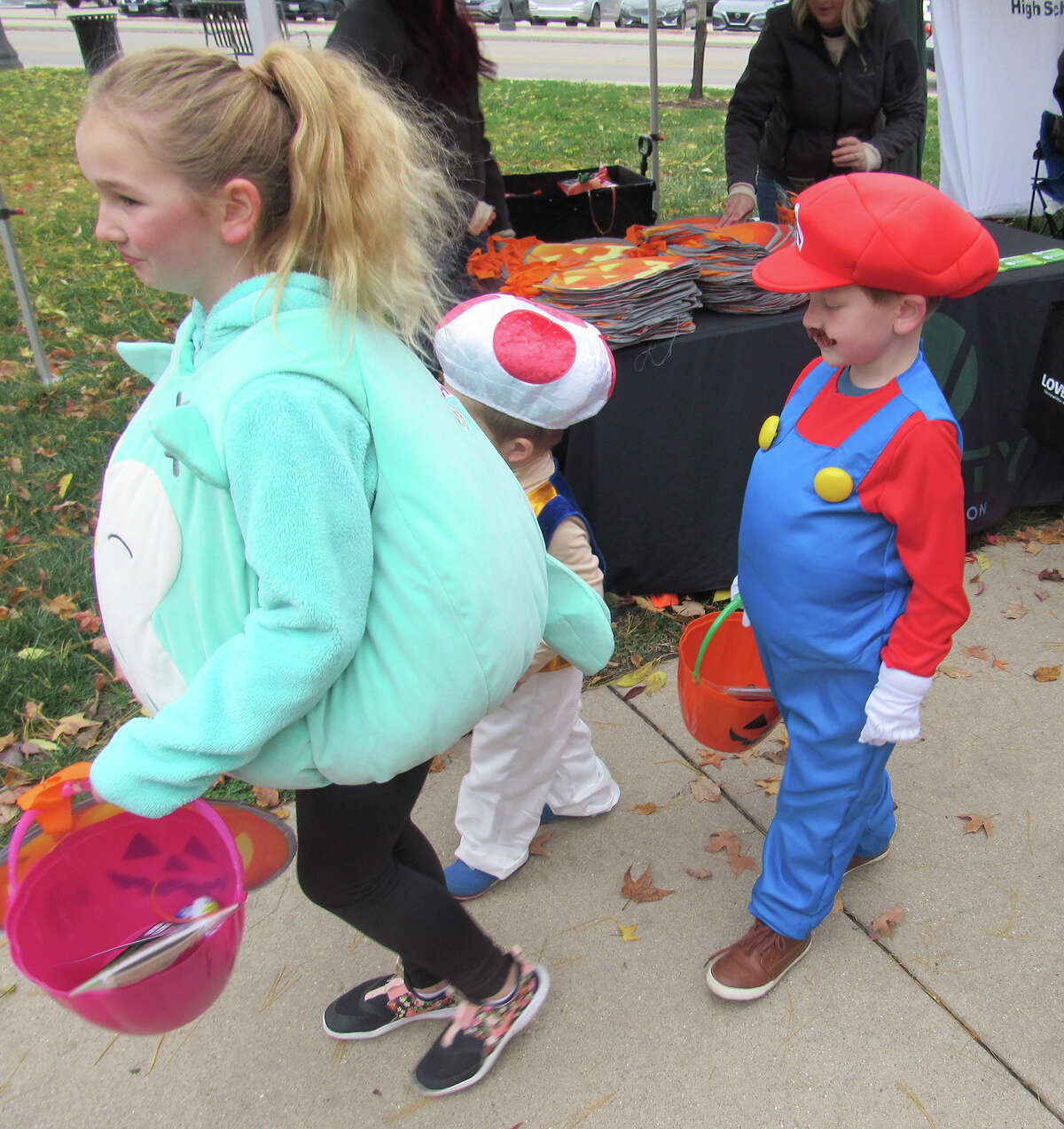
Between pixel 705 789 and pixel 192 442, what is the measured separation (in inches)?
76.3

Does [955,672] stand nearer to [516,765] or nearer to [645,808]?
[645,808]

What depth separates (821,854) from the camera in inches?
78.2

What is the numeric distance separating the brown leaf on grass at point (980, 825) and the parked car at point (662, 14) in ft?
83.8

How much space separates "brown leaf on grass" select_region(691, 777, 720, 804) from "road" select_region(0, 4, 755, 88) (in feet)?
46.0

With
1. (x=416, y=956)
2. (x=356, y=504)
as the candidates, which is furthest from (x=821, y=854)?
(x=356, y=504)

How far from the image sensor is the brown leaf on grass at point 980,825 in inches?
98.7

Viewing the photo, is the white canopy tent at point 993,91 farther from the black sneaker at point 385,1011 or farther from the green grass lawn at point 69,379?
the black sneaker at point 385,1011

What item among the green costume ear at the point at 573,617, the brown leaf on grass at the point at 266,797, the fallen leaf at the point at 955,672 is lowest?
the brown leaf on grass at the point at 266,797

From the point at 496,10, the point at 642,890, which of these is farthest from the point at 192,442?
the point at 496,10

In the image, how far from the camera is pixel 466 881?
93.4 inches

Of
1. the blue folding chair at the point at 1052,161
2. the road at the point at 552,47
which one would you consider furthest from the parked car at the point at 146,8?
the blue folding chair at the point at 1052,161

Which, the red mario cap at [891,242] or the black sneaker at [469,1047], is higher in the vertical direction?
the red mario cap at [891,242]

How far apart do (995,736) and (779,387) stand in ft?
4.37

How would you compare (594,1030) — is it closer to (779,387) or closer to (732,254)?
(779,387)
